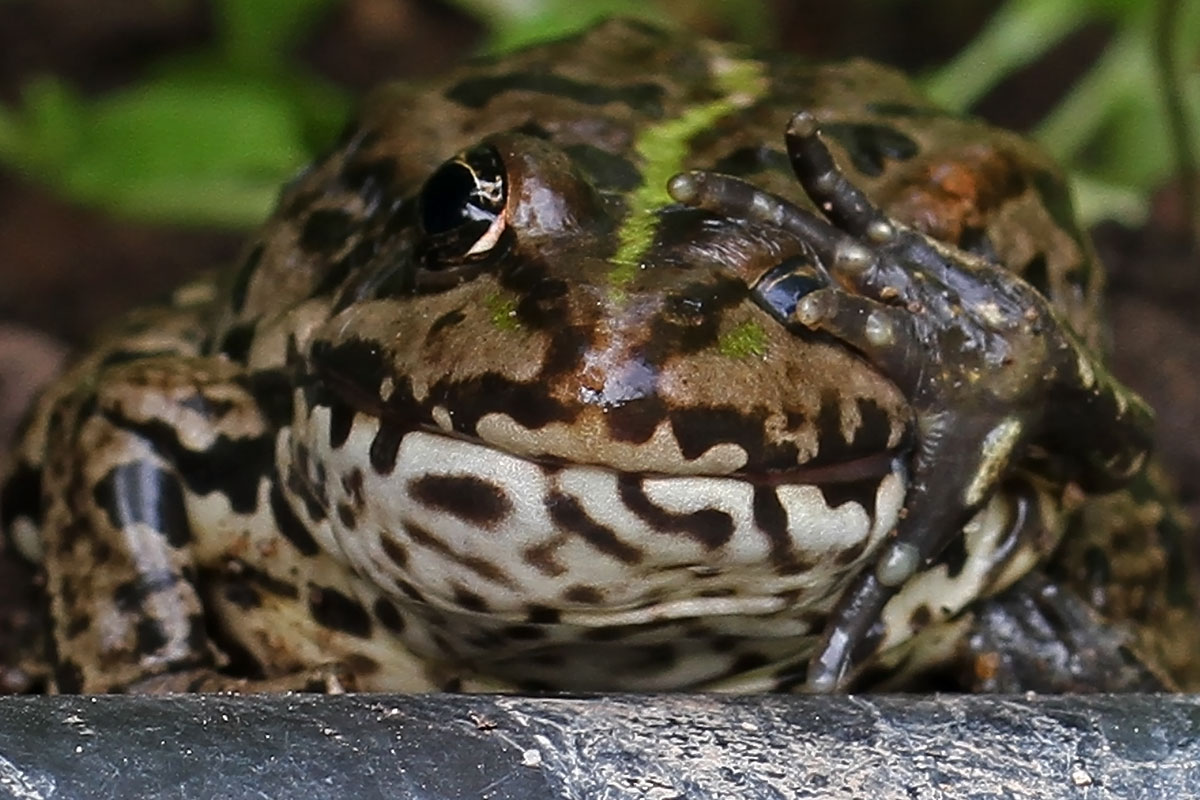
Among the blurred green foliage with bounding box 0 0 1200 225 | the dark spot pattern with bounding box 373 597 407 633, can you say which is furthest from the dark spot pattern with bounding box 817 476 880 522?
the blurred green foliage with bounding box 0 0 1200 225

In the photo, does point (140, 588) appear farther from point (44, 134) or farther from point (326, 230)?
point (44, 134)

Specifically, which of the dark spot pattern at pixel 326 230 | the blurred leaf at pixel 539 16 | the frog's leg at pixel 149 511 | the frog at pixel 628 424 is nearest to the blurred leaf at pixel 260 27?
the blurred leaf at pixel 539 16

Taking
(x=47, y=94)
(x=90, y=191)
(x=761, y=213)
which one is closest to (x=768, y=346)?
(x=761, y=213)

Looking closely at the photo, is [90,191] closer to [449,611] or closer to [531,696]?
[449,611]

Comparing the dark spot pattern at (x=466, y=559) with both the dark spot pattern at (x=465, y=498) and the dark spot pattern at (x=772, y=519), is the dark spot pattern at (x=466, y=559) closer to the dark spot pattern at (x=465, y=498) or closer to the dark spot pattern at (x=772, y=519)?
the dark spot pattern at (x=465, y=498)

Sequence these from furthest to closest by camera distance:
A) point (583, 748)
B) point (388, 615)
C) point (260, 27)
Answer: point (260, 27)
point (388, 615)
point (583, 748)

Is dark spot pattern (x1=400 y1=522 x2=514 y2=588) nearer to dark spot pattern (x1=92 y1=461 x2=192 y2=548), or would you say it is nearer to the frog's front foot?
the frog's front foot

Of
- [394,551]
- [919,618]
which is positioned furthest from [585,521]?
[919,618]
